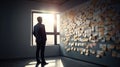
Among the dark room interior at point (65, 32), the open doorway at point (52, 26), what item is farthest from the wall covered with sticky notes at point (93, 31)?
the open doorway at point (52, 26)

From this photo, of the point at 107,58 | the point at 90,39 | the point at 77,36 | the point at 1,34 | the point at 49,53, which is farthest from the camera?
the point at 49,53

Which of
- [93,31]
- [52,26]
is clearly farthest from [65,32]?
[93,31]

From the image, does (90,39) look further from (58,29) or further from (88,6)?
(58,29)

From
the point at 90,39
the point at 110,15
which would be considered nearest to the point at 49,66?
the point at 90,39

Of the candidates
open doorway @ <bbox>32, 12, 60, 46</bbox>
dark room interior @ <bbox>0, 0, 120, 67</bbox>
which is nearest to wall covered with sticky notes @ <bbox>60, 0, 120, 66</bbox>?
dark room interior @ <bbox>0, 0, 120, 67</bbox>

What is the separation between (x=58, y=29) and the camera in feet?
21.9

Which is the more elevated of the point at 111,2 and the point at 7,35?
the point at 111,2

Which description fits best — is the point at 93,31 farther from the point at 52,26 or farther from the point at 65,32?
the point at 52,26

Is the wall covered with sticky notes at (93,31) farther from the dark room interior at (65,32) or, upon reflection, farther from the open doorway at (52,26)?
the open doorway at (52,26)

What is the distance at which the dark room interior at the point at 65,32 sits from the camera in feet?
12.0

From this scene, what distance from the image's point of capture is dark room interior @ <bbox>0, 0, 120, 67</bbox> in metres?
3.66

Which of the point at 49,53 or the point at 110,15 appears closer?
the point at 110,15

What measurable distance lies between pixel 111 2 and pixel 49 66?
2.30 meters

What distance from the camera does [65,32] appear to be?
599cm
